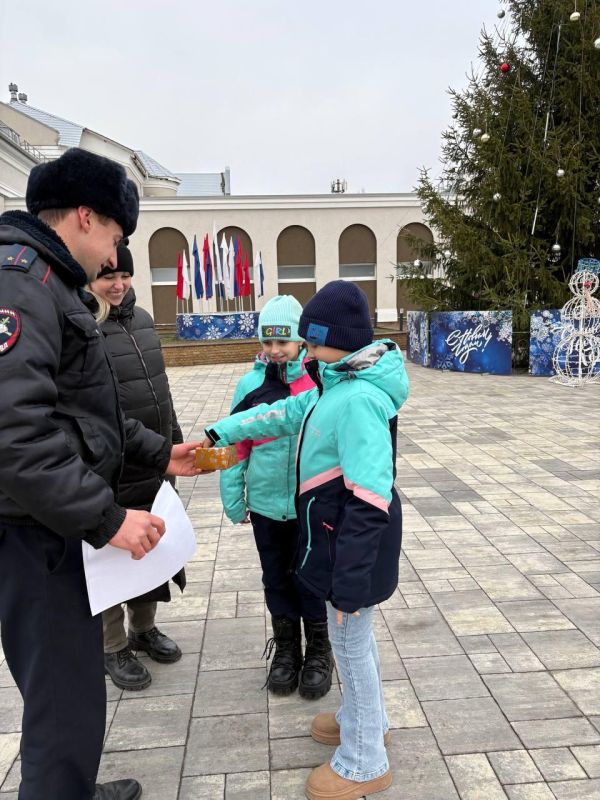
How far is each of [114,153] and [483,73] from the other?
26025 millimetres

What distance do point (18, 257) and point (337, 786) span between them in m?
2.07

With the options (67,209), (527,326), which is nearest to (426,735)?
(67,209)

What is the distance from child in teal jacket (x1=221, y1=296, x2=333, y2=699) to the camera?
2793mm

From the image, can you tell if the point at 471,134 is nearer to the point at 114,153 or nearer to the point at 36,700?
the point at 36,700

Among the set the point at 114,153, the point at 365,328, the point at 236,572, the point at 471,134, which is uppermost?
the point at 114,153

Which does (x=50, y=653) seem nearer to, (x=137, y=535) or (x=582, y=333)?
(x=137, y=535)

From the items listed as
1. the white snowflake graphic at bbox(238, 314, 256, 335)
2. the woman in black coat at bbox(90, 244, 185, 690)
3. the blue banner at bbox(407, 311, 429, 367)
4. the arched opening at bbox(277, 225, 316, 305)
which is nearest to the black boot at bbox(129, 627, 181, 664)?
the woman in black coat at bbox(90, 244, 185, 690)

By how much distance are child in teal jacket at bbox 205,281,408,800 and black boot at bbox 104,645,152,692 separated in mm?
1042

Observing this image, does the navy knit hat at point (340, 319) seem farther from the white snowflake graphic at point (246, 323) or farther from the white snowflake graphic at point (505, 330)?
the white snowflake graphic at point (246, 323)

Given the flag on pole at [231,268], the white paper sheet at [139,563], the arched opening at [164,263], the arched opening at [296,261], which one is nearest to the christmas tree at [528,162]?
the flag on pole at [231,268]

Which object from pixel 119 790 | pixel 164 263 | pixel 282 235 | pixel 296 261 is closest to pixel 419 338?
pixel 119 790

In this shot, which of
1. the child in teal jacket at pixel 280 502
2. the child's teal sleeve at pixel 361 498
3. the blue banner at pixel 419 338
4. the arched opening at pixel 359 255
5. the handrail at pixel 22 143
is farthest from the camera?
the arched opening at pixel 359 255

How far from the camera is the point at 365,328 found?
2.15m

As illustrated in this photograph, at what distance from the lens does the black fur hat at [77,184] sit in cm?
167
